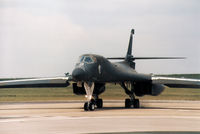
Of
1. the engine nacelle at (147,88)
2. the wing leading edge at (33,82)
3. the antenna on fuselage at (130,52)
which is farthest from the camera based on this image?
the antenna on fuselage at (130,52)

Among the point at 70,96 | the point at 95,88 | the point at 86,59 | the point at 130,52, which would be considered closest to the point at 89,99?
the point at 86,59

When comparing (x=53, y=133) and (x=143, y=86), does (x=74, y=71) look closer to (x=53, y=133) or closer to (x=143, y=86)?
(x=143, y=86)

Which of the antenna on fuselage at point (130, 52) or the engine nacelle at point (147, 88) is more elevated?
the antenna on fuselage at point (130, 52)

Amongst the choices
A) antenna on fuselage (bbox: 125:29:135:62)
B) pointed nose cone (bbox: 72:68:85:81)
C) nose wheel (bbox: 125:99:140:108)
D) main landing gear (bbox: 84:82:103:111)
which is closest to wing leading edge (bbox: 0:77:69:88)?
main landing gear (bbox: 84:82:103:111)

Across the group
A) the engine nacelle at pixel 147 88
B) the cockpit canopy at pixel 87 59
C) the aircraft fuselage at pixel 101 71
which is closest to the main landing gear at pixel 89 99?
the aircraft fuselage at pixel 101 71

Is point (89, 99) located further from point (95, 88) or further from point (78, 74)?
point (95, 88)

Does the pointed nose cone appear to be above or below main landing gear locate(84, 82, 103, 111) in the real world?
above

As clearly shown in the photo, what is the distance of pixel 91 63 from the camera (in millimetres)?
26812

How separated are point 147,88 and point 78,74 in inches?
325

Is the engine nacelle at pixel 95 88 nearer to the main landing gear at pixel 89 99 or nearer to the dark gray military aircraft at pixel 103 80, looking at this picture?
the dark gray military aircraft at pixel 103 80

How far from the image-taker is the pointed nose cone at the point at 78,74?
25.2m

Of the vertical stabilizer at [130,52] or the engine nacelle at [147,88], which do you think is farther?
the vertical stabilizer at [130,52]

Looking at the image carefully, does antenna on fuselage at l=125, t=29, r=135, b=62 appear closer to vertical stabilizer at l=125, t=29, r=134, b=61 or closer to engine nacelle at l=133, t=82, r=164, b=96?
vertical stabilizer at l=125, t=29, r=134, b=61

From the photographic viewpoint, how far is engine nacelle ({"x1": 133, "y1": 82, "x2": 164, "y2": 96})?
3189cm
